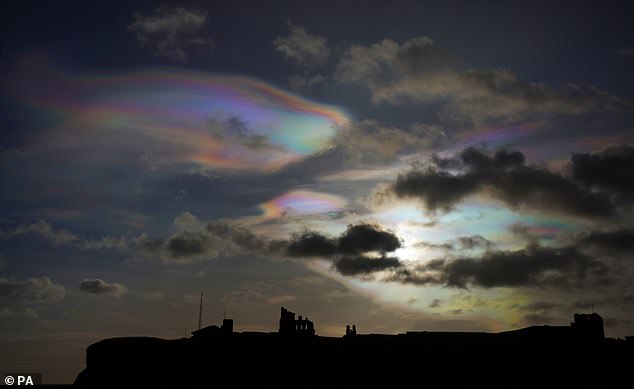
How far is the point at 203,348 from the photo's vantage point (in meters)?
52.6

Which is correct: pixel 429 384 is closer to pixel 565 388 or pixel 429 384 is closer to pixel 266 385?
pixel 565 388

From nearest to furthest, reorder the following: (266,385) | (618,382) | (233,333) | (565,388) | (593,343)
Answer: (618,382), (565,388), (593,343), (266,385), (233,333)

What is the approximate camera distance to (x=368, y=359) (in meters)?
48.9

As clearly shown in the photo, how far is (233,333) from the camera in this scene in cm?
5353

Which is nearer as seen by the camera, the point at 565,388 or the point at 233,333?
the point at 565,388

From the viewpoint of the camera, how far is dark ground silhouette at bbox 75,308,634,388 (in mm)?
44312

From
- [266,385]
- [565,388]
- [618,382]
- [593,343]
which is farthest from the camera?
[266,385]

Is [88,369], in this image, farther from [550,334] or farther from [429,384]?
[550,334]

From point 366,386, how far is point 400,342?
183 inches

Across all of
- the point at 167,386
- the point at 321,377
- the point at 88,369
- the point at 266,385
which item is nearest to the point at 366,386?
the point at 321,377

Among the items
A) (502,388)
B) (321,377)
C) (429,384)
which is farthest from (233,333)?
(502,388)

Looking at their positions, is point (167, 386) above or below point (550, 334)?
below

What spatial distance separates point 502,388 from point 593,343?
8.13 metres

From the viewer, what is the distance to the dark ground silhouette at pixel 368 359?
44.3m
